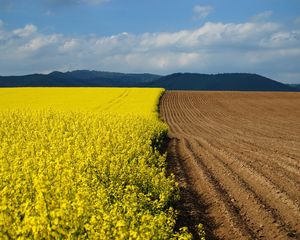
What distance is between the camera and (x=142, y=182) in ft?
34.7

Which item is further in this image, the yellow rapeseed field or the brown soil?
the brown soil

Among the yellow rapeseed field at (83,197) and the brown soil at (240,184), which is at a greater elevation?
the yellow rapeseed field at (83,197)

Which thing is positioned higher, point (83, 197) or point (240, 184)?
point (83, 197)

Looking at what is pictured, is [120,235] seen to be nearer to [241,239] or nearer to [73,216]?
[73,216]

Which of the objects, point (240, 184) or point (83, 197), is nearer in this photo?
point (83, 197)

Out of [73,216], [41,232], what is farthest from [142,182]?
[41,232]

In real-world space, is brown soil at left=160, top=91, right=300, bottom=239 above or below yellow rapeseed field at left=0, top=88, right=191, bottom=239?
below

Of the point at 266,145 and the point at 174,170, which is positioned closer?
the point at 174,170

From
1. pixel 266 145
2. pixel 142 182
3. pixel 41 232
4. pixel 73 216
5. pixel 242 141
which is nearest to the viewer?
pixel 41 232

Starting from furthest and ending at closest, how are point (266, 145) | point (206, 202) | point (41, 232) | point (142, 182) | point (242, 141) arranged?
point (242, 141), point (266, 145), point (206, 202), point (142, 182), point (41, 232)

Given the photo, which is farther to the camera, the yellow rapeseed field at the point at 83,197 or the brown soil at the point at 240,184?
the brown soil at the point at 240,184

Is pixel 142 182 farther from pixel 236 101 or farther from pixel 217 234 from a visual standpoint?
pixel 236 101

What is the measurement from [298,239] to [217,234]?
5.84ft

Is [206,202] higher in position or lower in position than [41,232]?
lower
